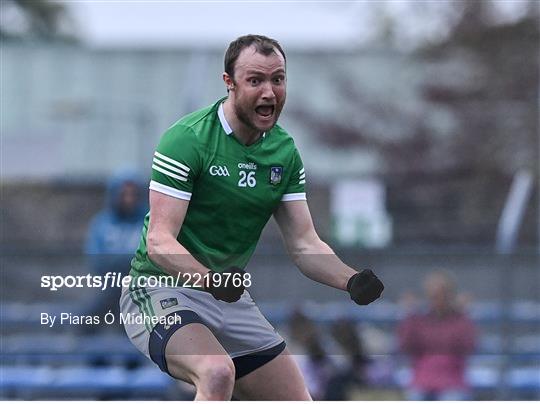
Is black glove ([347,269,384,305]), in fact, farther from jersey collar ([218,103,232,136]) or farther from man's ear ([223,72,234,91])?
man's ear ([223,72,234,91])

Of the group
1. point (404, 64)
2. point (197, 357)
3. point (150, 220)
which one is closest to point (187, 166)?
point (150, 220)

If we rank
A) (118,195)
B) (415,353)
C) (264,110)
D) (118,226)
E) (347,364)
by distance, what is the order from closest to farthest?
1. (264,110)
2. (118,226)
3. (118,195)
4. (347,364)
5. (415,353)

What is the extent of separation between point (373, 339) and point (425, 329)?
0.37 metres

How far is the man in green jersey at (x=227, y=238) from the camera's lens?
551 cm

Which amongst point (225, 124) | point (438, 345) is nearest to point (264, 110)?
point (225, 124)

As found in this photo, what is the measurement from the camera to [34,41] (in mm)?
14641

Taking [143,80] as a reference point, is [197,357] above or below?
below

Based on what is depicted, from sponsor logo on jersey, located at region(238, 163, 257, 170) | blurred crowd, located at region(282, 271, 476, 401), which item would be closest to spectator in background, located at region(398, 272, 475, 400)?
blurred crowd, located at region(282, 271, 476, 401)

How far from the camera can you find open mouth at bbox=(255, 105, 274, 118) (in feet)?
18.6

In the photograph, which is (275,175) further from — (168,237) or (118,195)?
(118,195)

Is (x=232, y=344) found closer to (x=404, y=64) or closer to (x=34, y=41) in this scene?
(x=34, y=41)

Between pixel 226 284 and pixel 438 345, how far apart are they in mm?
3869

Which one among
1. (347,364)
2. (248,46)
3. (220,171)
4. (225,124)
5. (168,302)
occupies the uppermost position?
(248,46)

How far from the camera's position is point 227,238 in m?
5.82
